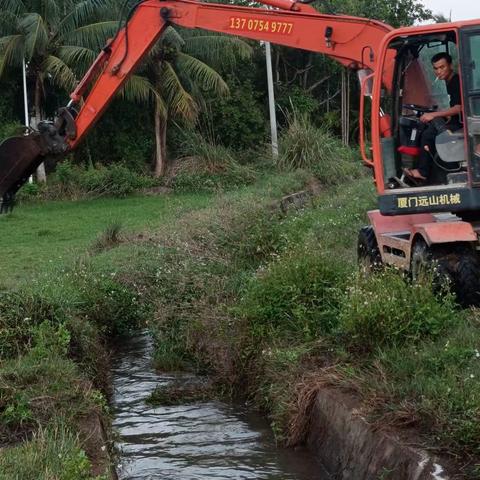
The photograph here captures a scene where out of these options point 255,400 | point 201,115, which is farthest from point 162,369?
point 201,115

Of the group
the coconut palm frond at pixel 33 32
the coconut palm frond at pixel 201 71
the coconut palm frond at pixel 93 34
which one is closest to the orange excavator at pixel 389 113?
the coconut palm frond at pixel 33 32

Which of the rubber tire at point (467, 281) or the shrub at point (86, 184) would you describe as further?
the shrub at point (86, 184)

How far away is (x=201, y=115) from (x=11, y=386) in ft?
97.3

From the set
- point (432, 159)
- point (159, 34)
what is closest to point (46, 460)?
point (432, 159)

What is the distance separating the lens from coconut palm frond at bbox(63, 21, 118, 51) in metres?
32.0

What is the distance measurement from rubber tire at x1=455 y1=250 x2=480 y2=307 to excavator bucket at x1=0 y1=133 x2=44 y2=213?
5460mm

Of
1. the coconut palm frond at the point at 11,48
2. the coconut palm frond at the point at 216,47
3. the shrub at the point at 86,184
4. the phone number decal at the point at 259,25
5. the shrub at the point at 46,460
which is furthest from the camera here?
the coconut palm frond at the point at 216,47

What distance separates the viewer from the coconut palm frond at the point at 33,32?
31.0 metres

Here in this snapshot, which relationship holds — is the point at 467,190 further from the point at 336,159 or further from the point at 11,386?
the point at 336,159

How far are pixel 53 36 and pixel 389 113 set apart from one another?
23487 millimetres

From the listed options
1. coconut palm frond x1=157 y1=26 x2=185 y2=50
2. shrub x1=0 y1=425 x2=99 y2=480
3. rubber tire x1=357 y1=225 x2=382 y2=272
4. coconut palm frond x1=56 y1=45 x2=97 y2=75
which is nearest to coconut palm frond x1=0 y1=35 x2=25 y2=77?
coconut palm frond x1=56 y1=45 x2=97 y2=75

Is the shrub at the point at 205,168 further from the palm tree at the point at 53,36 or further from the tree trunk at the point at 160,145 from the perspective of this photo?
the palm tree at the point at 53,36

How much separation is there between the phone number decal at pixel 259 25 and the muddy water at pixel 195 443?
174 inches

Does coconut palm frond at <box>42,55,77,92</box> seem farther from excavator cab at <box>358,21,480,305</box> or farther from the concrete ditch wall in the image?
the concrete ditch wall
